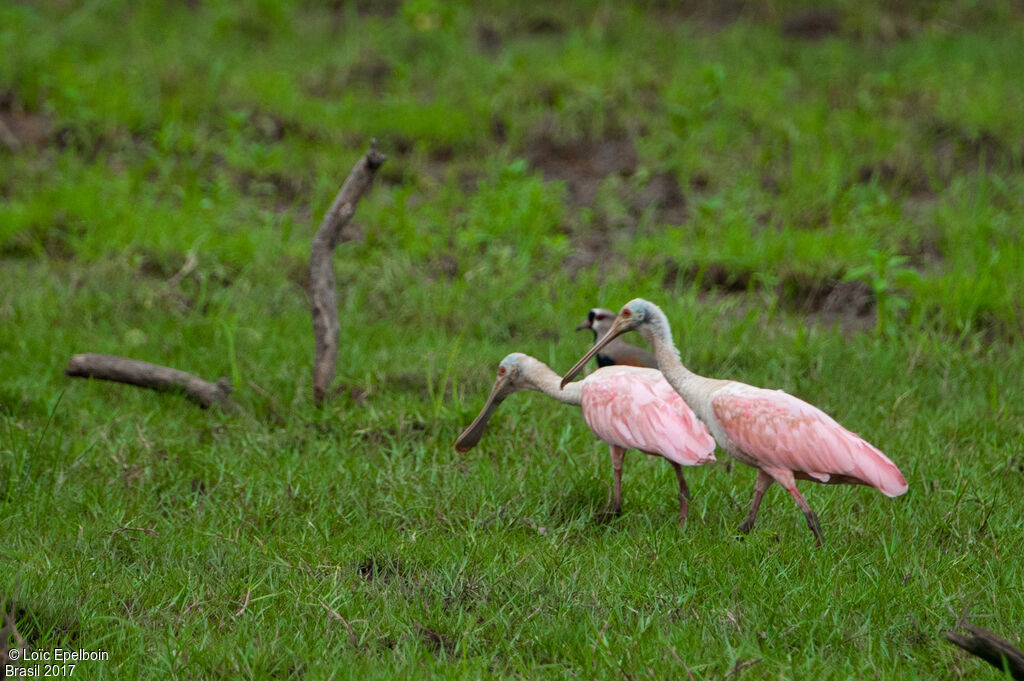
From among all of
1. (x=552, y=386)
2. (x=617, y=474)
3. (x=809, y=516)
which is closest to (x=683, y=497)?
(x=617, y=474)

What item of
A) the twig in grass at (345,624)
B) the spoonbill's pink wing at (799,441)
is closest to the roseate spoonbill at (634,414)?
the spoonbill's pink wing at (799,441)

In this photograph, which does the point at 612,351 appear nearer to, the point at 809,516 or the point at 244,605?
the point at 809,516

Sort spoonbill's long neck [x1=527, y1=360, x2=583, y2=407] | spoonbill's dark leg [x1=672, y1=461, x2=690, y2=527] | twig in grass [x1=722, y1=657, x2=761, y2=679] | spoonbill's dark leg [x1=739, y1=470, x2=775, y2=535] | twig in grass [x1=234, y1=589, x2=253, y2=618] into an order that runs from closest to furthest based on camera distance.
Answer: twig in grass [x1=722, y1=657, x2=761, y2=679]
twig in grass [x1=234, y1=589, x2=253, y2=618]
spoonbill's dark leg [x1=739, y1=470, x2=775, y2=535]
spoonbill's dark leg [x1=672, y1=461, x2=690, y2=527]
spoonbill's long neck [x1=527, y1=360, x2=583, y2=407]

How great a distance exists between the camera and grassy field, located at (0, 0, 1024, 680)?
11.8 ft

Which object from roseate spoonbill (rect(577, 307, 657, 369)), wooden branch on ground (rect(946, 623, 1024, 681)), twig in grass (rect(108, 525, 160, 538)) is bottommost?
roseate spoonbill (rect(577, 307, 657, 369))

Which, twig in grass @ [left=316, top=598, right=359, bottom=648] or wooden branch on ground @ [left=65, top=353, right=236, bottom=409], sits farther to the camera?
wooden branch on ground @ [left=65, top=353, right=236, bottom=409]

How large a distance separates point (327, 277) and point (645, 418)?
6.10 ft

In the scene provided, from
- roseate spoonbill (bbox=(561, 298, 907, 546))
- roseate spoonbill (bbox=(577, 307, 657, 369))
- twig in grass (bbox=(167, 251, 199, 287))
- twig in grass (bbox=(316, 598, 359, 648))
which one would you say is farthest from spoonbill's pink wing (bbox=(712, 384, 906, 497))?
twig in grass (bbox=(167, 251, 199, 287))

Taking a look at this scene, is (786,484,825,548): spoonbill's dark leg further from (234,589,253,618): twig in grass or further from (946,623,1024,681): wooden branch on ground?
(234,589,253,618): twig in grass

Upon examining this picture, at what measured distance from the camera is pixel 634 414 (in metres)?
4.24

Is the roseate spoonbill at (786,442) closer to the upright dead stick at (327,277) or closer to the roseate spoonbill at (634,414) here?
the roseate spoonbill at (634,414)

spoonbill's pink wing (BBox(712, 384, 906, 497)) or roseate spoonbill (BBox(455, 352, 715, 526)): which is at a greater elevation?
spoonbill's pink wing (BBox(712, 384, 906, 497))

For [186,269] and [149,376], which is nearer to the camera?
[149,376]

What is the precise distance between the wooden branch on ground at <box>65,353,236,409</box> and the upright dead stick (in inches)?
17.2
